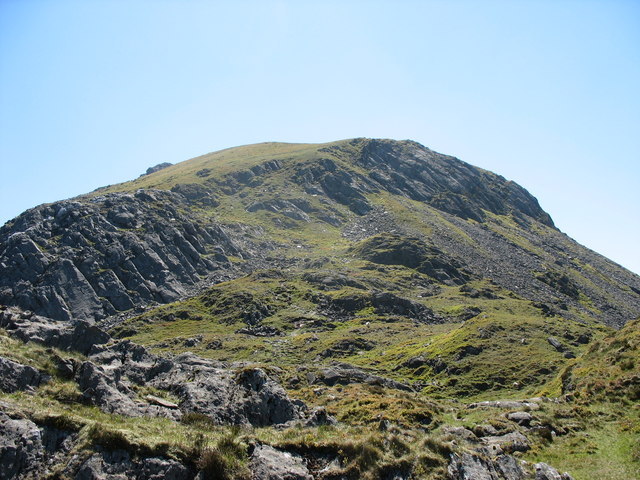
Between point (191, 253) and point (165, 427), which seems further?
point (191, 253)

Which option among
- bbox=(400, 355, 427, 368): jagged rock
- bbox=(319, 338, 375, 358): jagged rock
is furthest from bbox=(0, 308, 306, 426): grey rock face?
bbox=(319, 338, 375, 358): jagged rock

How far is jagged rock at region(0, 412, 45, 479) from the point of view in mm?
13247

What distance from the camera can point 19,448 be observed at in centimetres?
1356

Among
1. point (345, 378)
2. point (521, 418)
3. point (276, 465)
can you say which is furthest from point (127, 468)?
point (345, 378)

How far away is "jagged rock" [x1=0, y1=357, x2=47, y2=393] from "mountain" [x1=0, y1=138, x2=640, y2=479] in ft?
0.32

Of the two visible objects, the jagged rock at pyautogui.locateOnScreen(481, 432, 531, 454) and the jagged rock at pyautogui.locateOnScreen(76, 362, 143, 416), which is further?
the jagged rock at pyautogui.locateOnScreen(481, 432, 531, 454)

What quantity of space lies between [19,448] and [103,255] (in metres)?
125

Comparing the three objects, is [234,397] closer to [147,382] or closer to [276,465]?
[147,382]

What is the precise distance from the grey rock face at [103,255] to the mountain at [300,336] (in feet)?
1.90

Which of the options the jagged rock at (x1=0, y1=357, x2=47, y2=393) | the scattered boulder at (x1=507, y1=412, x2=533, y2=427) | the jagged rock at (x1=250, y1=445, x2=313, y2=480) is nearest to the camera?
the jagged rock at (x1=250, y1=445, x2=313, y2=480)

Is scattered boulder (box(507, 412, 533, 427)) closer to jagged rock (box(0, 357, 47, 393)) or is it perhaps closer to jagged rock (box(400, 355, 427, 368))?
jagged rock (box(0, 357, 47, 393))

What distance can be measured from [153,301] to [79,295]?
1861cm

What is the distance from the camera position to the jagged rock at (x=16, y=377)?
1734 centimetres

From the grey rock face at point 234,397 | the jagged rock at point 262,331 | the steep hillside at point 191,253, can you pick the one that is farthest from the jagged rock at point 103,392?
the steep hillside at point 191,253
